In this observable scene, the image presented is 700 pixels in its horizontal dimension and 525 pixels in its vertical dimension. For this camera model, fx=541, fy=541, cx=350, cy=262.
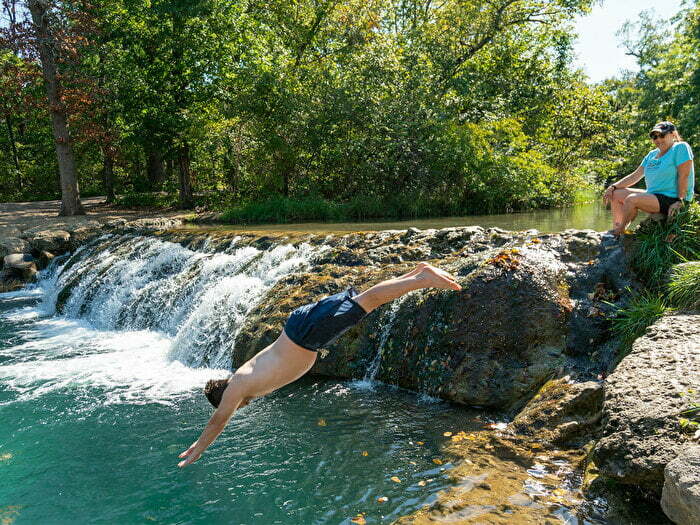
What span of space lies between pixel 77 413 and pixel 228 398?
11.7 feet

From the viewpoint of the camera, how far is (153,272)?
1180cm

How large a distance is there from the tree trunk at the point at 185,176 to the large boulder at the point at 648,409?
59.7 feet

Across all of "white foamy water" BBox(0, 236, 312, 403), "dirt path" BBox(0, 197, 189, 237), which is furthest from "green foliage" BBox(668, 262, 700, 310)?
→ "dirt path" BBox(0, 197, 189, 237)

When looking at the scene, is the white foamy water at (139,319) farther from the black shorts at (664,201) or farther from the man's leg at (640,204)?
the black shorts at (664,201)

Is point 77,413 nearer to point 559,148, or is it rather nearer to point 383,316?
point 383,316

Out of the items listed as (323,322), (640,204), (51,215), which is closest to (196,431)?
(323,322)

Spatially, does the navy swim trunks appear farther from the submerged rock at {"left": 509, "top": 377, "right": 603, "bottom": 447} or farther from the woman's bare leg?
the woman's bare leg

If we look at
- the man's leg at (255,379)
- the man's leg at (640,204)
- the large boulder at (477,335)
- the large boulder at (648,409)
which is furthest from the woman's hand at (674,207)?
the man's leg at (255,379)

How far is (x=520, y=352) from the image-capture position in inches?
229

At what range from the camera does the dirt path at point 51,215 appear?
1734 cm

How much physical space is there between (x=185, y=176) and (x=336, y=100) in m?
6.63

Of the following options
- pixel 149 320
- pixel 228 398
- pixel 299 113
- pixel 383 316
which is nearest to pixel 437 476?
Result: pixel 228 398

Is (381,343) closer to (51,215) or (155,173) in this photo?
(51,215)

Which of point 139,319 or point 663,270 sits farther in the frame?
point 139,319
